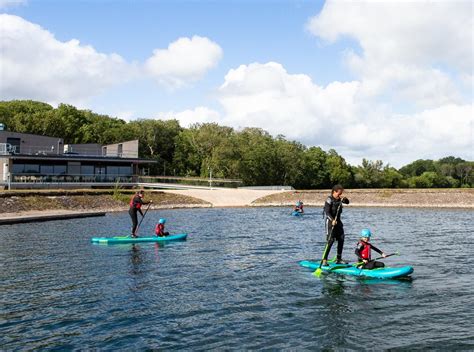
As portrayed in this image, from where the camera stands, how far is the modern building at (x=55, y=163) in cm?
6944

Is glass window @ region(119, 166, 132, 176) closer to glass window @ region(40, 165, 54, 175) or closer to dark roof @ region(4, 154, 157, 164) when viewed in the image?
dark roof @ region(4, 154, 157, 164)

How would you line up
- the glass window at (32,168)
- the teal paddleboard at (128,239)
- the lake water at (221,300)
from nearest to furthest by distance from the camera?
the lake water at (221,300), the teal paddleboard at (128,239), the glass window at (32,168)

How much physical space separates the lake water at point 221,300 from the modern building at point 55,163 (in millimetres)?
46112

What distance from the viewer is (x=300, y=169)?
118m

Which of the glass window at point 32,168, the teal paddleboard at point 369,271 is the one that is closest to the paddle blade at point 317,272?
the teal paddleboard at point 369,271

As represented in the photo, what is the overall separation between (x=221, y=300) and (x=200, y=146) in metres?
101

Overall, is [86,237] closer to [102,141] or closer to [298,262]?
[298,262]

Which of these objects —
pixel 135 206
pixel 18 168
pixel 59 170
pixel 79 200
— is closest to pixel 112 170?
pixel 59 170

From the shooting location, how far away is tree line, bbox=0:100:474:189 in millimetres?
103688

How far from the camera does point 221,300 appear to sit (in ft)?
49.6

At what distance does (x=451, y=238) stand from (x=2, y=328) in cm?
2819

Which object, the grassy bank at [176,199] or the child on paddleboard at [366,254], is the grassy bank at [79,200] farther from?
the child on paddleboard at [366,254]

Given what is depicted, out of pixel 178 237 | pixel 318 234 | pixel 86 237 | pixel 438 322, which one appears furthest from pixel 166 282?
pixel 318 234

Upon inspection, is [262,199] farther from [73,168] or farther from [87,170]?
[73,168]
